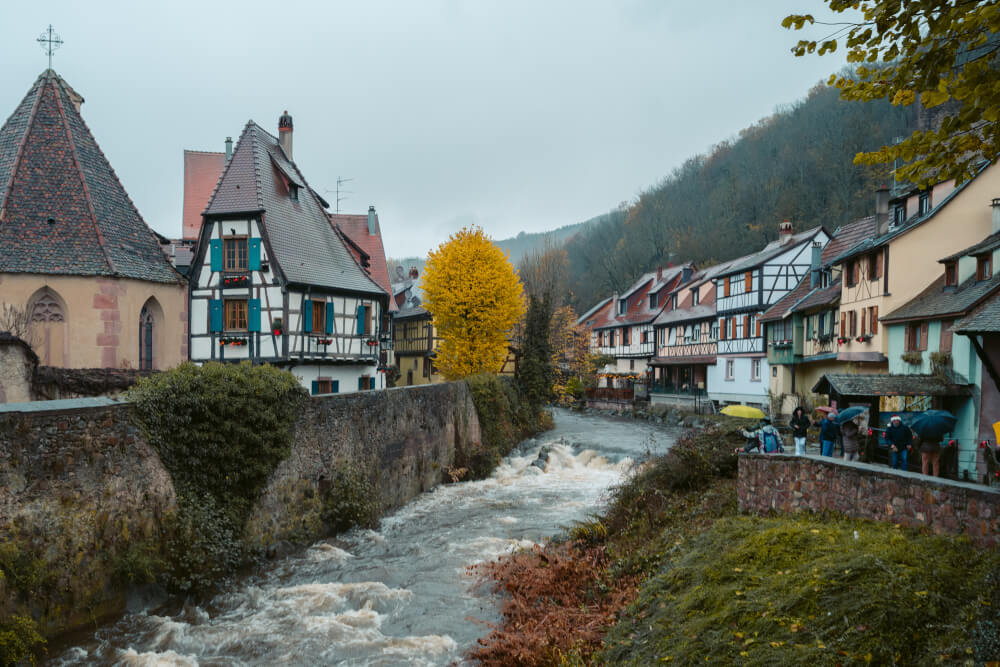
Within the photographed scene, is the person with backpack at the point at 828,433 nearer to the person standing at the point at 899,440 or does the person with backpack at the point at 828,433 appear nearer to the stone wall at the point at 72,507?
the person standing at the point at 899,440

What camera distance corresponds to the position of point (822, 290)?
31.3 metres

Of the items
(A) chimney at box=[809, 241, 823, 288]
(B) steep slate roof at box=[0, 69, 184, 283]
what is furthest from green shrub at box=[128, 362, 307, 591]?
(A) chimney at box=[809, 241, 823, 288]

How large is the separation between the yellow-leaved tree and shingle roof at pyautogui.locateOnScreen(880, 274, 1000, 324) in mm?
16761

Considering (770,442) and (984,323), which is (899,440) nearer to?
(770,442)

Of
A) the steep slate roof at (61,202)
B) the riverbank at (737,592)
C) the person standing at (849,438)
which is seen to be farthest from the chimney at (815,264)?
the steep slate roof at (61,202)

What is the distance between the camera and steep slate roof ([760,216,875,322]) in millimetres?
30023

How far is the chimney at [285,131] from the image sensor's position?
33812 mm

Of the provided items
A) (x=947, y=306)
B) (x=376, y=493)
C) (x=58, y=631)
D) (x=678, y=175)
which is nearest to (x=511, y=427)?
(x=376, y=493)

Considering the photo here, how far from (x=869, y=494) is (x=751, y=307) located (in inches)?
1211

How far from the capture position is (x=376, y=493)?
16.5 metres

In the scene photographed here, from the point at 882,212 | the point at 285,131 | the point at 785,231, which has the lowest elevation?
the point at 882,212

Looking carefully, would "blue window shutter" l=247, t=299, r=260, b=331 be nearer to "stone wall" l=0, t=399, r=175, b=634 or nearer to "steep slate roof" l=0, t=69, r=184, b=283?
"steep slate roof" l=0, t=69, r=184, b=283

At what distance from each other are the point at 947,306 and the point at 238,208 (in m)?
23.5

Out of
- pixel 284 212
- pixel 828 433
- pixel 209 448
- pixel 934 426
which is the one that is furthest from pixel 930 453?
pixel 284 212
